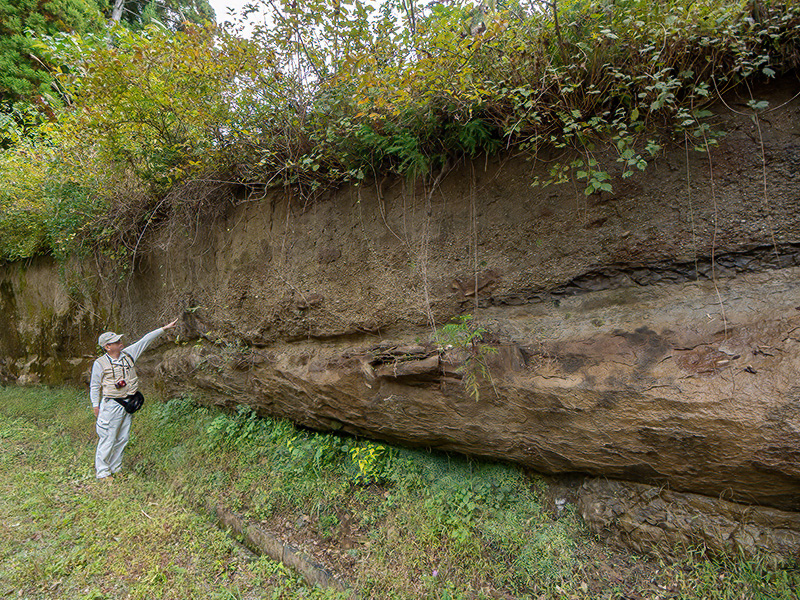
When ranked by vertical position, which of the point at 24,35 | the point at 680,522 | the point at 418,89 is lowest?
the point at 680,522

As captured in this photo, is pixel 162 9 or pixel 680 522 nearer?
pixel 680 522

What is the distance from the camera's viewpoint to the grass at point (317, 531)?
262cm

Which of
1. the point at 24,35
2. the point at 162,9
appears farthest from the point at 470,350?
the point at 162,9

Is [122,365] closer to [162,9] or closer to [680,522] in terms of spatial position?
[680,522]

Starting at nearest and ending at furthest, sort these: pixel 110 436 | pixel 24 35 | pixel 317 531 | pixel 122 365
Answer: pixel 317 531
pixel 110 436
pixel 122 365
pixel 24 35

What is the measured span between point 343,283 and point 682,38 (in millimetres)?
3019

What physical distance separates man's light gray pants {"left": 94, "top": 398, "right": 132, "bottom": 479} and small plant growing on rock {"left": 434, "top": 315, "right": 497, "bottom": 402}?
378 centimetres

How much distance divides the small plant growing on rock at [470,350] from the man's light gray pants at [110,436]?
149 inches

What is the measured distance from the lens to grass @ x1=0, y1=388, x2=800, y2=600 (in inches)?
103

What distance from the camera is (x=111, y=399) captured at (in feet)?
14.6

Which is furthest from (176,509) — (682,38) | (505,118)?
(682,38)

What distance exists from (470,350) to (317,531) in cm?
201

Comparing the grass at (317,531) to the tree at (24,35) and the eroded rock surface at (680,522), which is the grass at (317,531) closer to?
the eroded rock surface at (680,522)

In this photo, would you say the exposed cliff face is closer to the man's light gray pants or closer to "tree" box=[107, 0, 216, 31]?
the man's light gray pants
